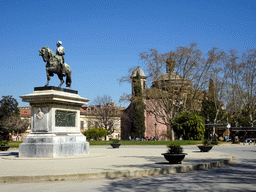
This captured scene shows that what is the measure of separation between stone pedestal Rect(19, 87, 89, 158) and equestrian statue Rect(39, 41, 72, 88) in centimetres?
111

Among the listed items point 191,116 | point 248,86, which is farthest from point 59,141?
point 248,86

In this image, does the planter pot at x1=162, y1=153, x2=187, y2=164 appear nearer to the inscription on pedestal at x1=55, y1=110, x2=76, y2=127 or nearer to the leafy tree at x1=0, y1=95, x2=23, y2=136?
the inscription on pedestal at x1=55, y1=110, x2=76, y2=127

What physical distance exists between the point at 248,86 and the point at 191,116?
2223 cm

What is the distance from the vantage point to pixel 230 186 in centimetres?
830

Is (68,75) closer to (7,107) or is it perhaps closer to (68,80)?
(68,80)

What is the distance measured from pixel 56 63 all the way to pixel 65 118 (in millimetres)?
3084

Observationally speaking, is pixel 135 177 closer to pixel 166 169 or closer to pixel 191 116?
pixel 166 169

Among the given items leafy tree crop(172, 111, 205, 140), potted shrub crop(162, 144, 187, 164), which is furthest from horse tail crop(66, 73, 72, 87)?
leafy tree crop(172, 111, 205, 140)

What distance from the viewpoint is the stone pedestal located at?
1537 cm

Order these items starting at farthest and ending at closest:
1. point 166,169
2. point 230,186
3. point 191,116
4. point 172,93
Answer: point 172,93 → point 191,116 → point 166,169 → point 230,186

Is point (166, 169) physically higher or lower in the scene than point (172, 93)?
lower

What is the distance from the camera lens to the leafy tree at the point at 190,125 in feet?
140

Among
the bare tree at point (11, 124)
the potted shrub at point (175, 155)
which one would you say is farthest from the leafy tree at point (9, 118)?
the potted shrub at point (175, 155)

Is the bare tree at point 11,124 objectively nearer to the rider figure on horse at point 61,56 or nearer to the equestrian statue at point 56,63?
the equestrian statue at point 56,63
